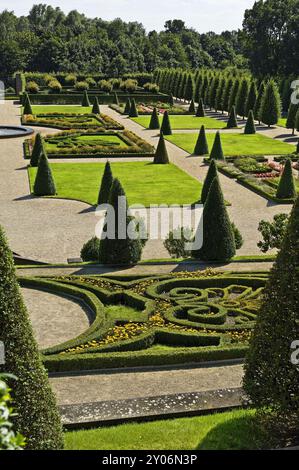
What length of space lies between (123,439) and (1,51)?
10527 centimetres

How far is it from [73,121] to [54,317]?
47.7m

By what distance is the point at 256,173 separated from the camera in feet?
131

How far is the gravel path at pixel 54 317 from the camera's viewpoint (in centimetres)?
1536

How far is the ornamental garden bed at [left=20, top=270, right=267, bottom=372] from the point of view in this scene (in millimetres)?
13867

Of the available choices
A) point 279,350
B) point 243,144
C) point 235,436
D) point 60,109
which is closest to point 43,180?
point 243,144

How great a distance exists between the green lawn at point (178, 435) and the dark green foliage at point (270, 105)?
53.2 meters

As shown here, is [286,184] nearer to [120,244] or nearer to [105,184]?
[105,184]

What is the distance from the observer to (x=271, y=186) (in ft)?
120

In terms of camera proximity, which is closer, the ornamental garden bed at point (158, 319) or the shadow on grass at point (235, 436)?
the shadow on grass at point (235, 436)

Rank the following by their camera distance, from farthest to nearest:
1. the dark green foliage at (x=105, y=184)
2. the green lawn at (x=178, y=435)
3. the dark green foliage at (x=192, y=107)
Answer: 1. the dark green foliage at (x=192, y=107)
2. the dark green foliage at (x=105, y=184)
3. the green lawn at (x=178, y=435)

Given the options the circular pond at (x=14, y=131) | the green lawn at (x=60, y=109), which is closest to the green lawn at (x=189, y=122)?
the green lawn at (x=60, y=109)

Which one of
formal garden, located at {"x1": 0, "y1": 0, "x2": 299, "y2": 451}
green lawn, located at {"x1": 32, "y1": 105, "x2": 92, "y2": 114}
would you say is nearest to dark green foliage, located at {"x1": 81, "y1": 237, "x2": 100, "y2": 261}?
formal garden, located at {"x1": 0, "y1": 0, "x2": 299, "y2": 451}

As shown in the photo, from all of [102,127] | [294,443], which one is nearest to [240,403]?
[294,443]

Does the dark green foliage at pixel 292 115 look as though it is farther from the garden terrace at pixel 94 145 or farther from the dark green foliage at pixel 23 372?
the dark green foliage at pixel 23 372
